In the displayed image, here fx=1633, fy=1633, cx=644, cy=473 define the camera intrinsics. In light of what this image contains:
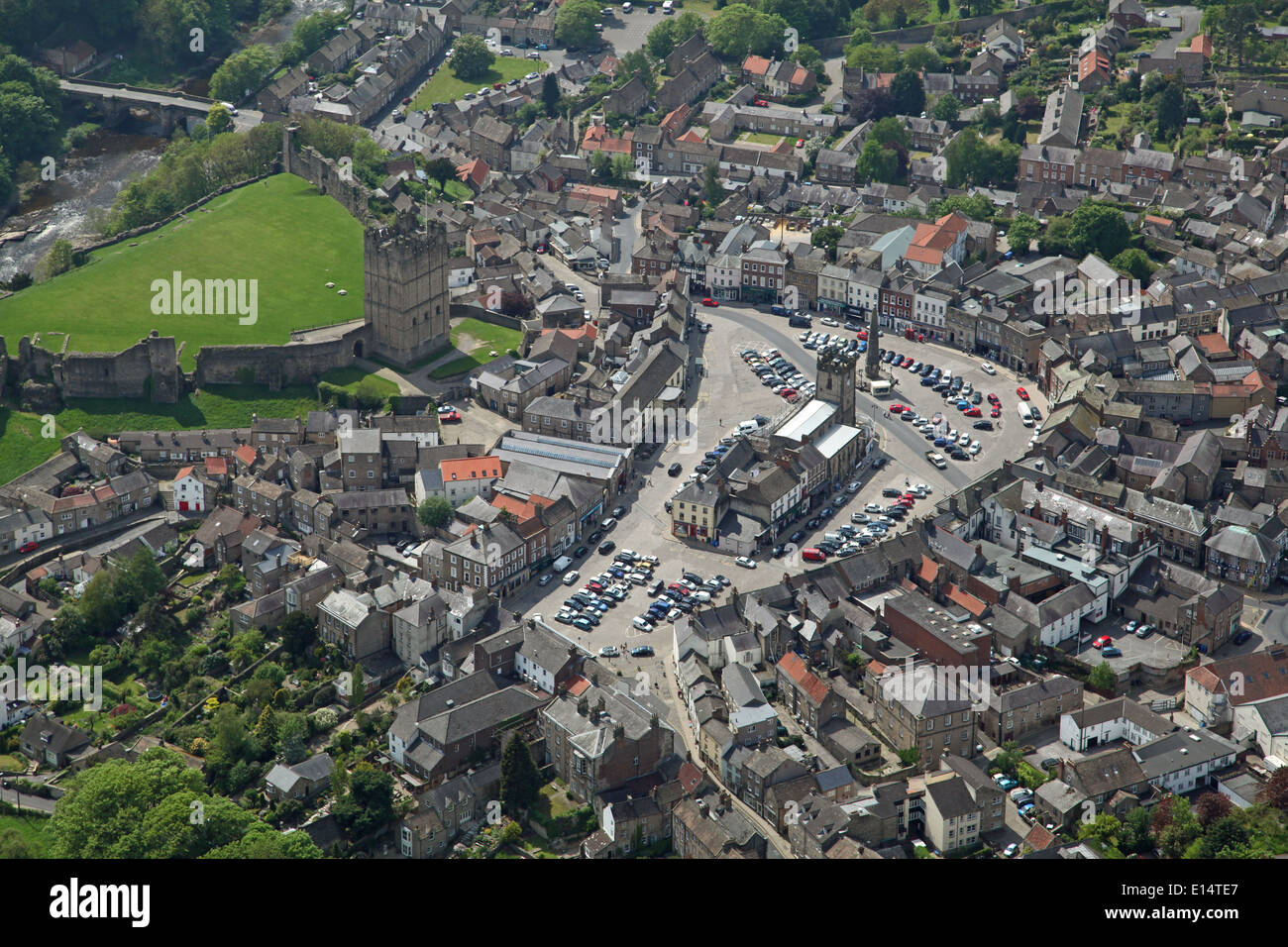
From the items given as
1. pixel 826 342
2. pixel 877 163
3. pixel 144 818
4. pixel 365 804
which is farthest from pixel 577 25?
pixel 144 818

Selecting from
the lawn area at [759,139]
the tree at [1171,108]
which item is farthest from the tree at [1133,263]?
the lawn area at [759,139]

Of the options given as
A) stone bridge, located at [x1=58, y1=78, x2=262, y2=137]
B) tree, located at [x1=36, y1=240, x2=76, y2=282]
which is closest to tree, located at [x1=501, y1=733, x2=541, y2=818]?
tree, located at [x1=36, y1=240, x2=76, y2=282]

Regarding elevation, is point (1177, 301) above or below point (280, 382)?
above

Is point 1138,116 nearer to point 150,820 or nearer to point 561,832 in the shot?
point 561,832

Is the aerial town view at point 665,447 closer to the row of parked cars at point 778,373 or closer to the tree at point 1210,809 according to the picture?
the tree at point 1210,809

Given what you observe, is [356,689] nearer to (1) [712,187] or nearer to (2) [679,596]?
(2) [679,596]
